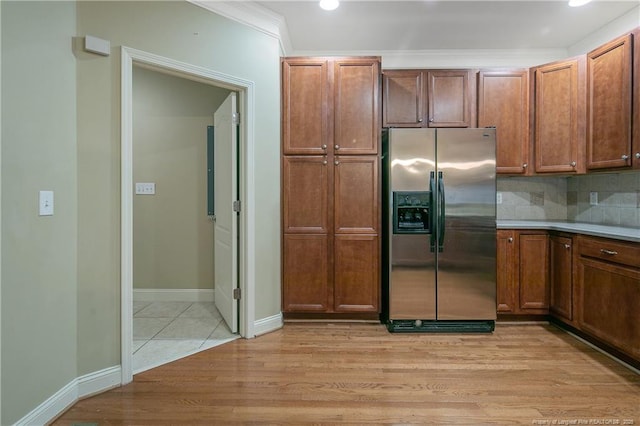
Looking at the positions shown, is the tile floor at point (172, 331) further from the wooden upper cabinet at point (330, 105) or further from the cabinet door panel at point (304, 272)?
the wooden upper cabinet at point (330, 105)

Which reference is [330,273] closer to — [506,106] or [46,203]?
[46,203]

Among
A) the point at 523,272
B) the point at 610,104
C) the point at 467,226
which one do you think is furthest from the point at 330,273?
the point at 610,104

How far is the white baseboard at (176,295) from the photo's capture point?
3.75 meters

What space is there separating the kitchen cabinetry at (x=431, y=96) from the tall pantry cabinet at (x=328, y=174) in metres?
0.30

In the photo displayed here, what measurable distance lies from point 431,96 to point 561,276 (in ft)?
6.54

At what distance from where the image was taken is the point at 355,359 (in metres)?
2.42

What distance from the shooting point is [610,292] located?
2373 millimetres

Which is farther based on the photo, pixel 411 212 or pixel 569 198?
pixel 569 198

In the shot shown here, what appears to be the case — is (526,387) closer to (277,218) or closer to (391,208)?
(391,208)

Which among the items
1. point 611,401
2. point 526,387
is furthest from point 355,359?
point 611,401

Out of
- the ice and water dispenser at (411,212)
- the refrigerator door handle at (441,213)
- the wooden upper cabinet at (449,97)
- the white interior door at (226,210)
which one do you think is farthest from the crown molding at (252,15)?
the refrigerator door handle at (441,213)

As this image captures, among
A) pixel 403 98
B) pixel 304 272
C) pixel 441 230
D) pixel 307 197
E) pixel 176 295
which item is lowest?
pixel 176 295

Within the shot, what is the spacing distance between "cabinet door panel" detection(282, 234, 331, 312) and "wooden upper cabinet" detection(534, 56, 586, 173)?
7.35ft

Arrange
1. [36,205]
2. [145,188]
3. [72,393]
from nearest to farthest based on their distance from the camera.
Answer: [36,205] < [72,393] < [145,188]
